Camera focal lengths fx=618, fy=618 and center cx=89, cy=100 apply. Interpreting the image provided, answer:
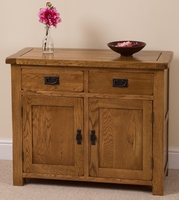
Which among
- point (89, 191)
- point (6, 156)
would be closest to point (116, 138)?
point (89, 191)

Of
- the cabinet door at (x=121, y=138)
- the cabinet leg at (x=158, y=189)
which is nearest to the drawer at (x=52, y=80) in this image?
the cabinet door at (x=121, y=138)

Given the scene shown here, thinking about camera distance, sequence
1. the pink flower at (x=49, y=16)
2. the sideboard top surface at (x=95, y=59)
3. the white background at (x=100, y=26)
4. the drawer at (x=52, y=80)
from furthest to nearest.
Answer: the white background at (x=100, y=26) → the pink flower at (x=49, y=16) → the drawer at (x=52, y=80) → the sideboard top surface at (x=95, y=59)

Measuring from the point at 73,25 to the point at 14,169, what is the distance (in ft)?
3.32

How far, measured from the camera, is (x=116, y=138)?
11.9 ft

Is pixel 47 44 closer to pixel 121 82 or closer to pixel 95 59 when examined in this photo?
pixel 95 59

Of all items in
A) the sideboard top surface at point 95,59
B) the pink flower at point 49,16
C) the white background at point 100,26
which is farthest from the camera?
the white background at point 100,26

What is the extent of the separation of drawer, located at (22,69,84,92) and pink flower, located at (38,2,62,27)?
34 cm

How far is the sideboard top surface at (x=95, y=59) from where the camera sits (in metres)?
3.48

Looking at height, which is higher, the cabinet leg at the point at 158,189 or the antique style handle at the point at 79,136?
the antique style handle at the point at 79,136

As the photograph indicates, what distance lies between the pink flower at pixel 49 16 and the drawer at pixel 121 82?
0.44 meters

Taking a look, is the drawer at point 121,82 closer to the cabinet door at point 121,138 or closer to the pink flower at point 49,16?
the cabinet door at point 121,138

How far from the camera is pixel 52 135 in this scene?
12.1 ft

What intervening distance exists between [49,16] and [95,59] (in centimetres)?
44

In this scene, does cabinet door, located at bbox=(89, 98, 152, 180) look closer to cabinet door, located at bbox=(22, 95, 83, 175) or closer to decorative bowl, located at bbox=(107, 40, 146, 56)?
cabinet door, located at bbox=(22, 95, 83, 175)
